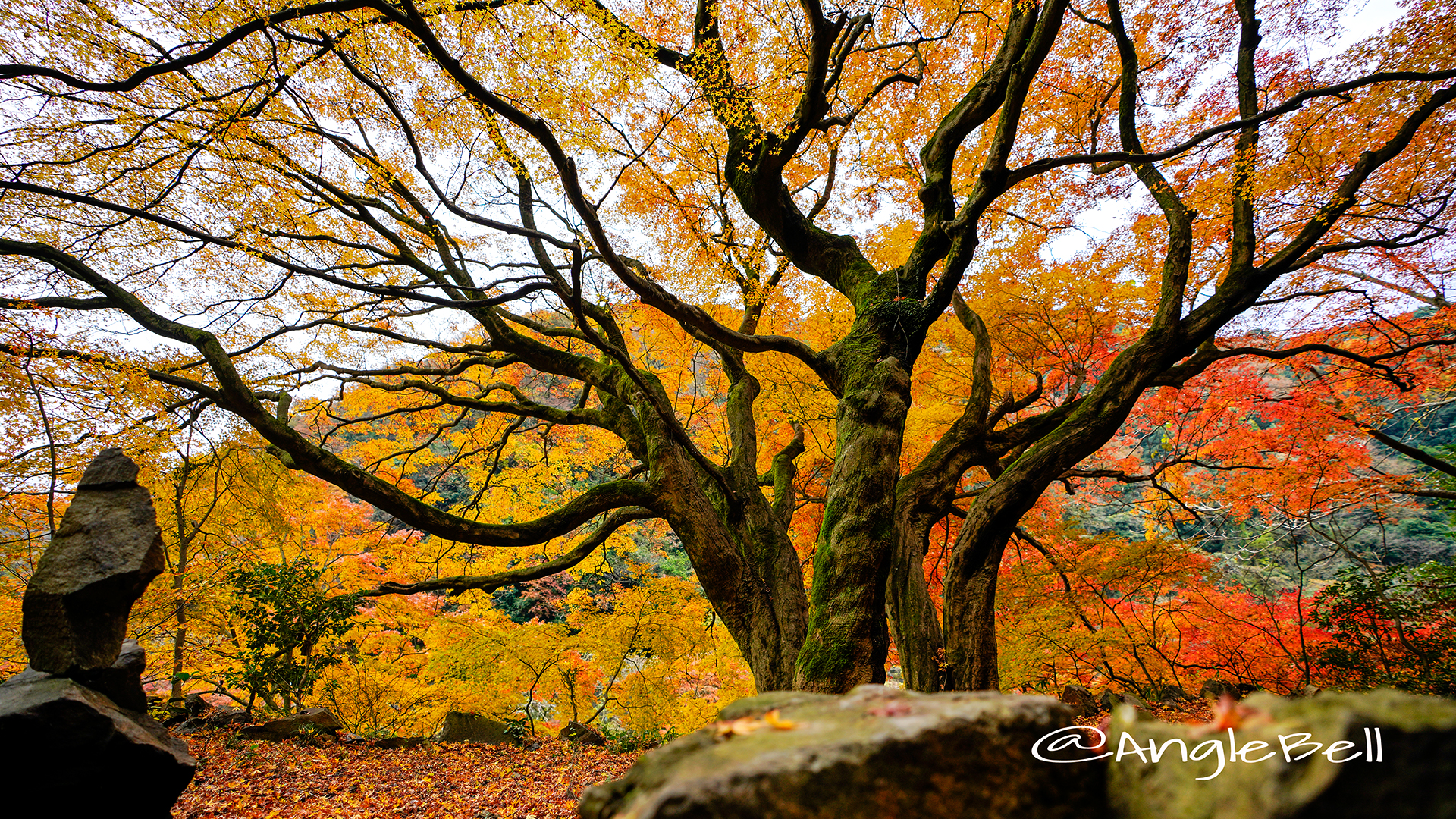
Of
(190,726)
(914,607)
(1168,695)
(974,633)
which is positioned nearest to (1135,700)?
(1168,695)

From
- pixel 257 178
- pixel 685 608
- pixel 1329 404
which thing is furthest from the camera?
pixel 685 608

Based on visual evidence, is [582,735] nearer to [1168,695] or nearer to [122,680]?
[122,680]

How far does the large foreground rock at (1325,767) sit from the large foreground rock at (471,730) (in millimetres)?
8422

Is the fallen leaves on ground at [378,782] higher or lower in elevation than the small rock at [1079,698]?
lower

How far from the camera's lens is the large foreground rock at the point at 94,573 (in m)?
3.41

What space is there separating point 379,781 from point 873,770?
5.87 meters

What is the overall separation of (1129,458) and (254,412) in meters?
10.8

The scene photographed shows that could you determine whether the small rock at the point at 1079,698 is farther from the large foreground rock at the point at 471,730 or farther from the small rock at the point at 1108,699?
the large foreground rock at the point at 471,730

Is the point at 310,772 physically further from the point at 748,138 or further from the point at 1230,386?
the point at 1230,386

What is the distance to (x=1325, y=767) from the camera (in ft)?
2.52

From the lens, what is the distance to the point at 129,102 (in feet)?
12.2

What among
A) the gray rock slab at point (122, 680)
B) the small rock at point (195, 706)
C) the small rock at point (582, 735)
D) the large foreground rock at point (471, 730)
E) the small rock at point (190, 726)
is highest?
the gray rock slab at point (122, 680)

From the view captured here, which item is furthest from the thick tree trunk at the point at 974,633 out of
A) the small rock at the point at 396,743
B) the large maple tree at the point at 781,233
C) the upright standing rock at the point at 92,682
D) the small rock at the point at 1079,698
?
the small rock at the point at 396,743

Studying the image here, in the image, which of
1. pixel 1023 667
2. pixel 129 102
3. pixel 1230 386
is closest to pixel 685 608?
pixel 1023 667
